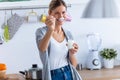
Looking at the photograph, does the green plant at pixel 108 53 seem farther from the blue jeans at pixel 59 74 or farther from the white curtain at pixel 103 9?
the white curtain at pixel 103 9

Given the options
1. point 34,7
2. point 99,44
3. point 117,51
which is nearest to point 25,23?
point 34,7

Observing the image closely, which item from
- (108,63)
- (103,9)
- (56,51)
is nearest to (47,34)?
(56,51)

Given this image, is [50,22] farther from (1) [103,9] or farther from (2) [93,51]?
(2) [93,51]

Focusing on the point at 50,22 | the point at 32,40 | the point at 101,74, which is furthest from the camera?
the point at 32,40

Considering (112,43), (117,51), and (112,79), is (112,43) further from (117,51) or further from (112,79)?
(112,79)

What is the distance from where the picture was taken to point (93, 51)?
9.45 ft

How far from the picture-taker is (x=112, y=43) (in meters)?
3.02

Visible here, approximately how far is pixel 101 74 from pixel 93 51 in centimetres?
32

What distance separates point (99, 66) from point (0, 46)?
3.13 feet

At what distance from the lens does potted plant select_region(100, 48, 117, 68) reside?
2906 mm

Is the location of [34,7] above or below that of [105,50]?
above

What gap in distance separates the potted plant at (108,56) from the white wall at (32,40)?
10cm

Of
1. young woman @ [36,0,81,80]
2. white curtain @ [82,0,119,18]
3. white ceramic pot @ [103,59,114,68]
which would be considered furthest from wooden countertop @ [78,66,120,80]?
white curtain @ [82,0,119,18]

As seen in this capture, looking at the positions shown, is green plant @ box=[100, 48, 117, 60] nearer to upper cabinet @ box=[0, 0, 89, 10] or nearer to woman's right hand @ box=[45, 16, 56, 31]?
upper cabinet @ box=[0, 0, 89, 10]
